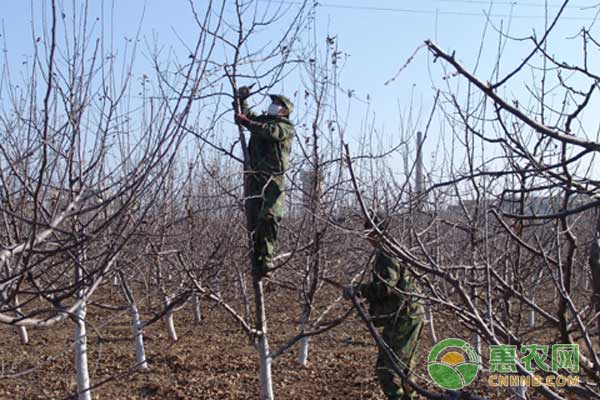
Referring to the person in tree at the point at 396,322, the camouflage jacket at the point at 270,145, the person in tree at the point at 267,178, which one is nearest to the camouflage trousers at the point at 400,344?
the person in tree at the point at 396,322

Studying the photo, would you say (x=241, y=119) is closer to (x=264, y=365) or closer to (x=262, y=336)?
(x=262, y=336)

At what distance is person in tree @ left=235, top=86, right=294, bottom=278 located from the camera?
169 inches

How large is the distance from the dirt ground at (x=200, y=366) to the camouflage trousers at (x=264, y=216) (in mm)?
1437

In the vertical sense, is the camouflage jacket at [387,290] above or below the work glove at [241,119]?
below

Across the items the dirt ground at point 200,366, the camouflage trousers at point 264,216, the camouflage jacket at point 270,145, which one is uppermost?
the camouflage jacket at point 270,145

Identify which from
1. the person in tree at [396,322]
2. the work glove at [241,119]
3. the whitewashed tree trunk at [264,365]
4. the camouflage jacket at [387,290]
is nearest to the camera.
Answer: the work glove at [241,119]

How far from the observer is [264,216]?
430 centimetres

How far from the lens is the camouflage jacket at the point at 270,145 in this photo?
167 inches

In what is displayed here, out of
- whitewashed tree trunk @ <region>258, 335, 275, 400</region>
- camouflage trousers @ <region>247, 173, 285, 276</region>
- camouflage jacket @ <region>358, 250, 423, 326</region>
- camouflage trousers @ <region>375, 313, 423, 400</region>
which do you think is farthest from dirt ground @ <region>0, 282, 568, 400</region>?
A: camouflage trousers @ <region>247, 173, 285, 276</region>

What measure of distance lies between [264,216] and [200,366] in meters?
4.21

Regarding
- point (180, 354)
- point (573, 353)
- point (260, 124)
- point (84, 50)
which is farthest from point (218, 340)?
point (573, 353)

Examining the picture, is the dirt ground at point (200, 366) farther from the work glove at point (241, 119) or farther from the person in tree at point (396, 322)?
the work glove at point (241, 119)
